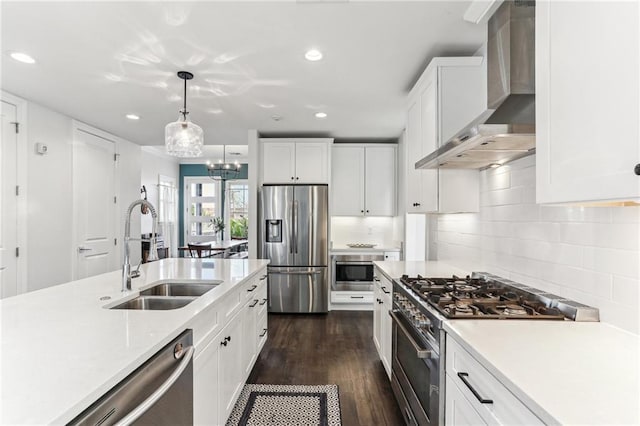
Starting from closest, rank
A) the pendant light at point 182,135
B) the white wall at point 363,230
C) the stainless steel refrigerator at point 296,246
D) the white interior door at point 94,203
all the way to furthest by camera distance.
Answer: the pendant light at point 182,135 → the white interior door at point 94,203 → the stainless steel refrigerator at point 296,246 → the white wall at point 363,230

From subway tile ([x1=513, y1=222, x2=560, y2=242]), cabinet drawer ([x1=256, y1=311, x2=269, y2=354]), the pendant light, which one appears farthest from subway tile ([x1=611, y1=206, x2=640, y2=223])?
the pendant light

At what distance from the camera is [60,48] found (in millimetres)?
2303

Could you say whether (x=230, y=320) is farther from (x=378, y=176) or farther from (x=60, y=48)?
(x=378, y=176)

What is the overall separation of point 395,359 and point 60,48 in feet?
10.2

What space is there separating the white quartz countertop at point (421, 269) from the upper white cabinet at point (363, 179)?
1.98 metres

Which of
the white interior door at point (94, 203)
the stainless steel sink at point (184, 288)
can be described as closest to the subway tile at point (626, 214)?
the stainless steel sink at point (184, 288)

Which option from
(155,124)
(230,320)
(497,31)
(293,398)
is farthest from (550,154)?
(155,124)

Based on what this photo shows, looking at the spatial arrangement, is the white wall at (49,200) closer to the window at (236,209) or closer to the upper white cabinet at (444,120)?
the upper white cabinet at (444,120)

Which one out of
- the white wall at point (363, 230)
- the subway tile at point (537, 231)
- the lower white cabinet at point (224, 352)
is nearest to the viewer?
the lower white cabinet at point (224, 352)

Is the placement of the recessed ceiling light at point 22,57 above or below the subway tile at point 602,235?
above

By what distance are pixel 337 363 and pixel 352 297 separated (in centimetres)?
171

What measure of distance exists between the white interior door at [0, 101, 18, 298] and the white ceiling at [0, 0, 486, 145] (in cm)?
34

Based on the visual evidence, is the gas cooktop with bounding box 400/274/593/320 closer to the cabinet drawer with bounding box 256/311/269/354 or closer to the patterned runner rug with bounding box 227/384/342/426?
the patterned runner rug with bounding box 227/384/342/426

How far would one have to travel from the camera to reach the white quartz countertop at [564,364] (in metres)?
0.74
